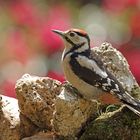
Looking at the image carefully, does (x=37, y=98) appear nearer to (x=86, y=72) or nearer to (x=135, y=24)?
(x=86, y=72)

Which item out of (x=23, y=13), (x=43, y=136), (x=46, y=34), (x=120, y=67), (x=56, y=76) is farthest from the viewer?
(x=23, y=13)

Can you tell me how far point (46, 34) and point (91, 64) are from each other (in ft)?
5.22

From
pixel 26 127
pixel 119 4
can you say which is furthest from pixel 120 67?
pixel 119 4

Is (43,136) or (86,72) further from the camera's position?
(86,72)

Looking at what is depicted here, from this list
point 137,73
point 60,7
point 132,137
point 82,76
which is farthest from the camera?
point 60,7

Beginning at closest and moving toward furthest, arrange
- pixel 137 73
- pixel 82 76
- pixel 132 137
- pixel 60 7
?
1. pixel 132 137
2. pixel 82 76
3. pixel 137 73
4. pixel 60 7

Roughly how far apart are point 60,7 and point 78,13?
38 cm

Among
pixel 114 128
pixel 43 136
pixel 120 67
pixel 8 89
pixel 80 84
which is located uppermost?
pixel 120 67

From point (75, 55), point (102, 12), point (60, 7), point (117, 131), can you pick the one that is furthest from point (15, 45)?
point (117, 131)

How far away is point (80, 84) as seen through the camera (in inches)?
146

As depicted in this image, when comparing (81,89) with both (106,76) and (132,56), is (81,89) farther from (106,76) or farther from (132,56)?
(132,56)

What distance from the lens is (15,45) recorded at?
5.40 metres

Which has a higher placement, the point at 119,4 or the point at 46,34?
the point at 119,4

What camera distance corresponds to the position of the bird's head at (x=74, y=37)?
3.74 m
